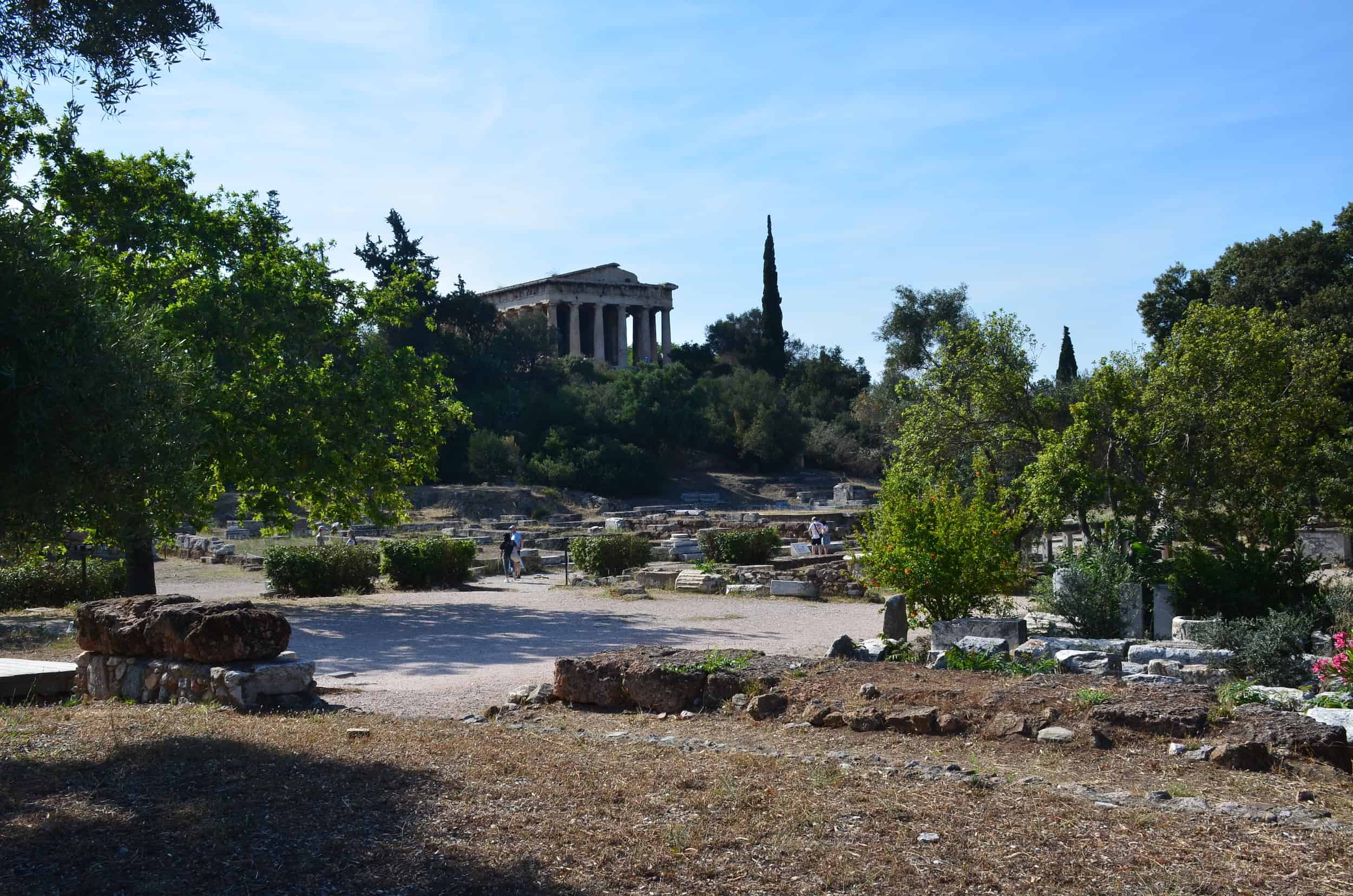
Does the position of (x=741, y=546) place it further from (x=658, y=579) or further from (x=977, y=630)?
(x=977, y=630)

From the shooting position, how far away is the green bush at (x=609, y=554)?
76.0 feet

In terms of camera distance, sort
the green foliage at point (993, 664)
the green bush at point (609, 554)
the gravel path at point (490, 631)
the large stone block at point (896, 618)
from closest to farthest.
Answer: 1. the green foliage at point (993, 664)
2. the gravel path at point (490, 631)
3. the large stone block at point (896, 618)
4. the green bush at point (609, 554)

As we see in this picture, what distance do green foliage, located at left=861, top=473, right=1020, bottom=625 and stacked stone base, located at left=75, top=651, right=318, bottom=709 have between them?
21.1 feet

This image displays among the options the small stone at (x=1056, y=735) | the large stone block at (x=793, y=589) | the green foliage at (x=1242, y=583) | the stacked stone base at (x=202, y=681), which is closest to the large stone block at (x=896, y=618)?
the green foliage at (x=1242, y=583)

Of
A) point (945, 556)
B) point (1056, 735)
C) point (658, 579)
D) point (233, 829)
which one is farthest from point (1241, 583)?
point (658, 579)

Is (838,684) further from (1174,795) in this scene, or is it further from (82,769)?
(82,769)

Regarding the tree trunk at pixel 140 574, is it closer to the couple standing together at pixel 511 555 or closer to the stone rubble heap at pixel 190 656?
the couple standing together at pixel 511 555

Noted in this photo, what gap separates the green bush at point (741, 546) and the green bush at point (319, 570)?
757cm

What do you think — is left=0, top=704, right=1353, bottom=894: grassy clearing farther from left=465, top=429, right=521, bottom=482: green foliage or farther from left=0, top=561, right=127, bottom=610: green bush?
left=465, top=429, right=521, bottom=482: green foliage

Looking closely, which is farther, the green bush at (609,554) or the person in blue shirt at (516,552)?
the person in blue shirt at (516,552)

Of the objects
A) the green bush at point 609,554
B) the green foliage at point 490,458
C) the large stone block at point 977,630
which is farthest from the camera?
the green foliage at point 490,458

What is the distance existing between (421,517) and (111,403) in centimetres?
3675

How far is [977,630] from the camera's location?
35.5 feet

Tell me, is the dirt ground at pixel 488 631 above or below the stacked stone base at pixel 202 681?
below
